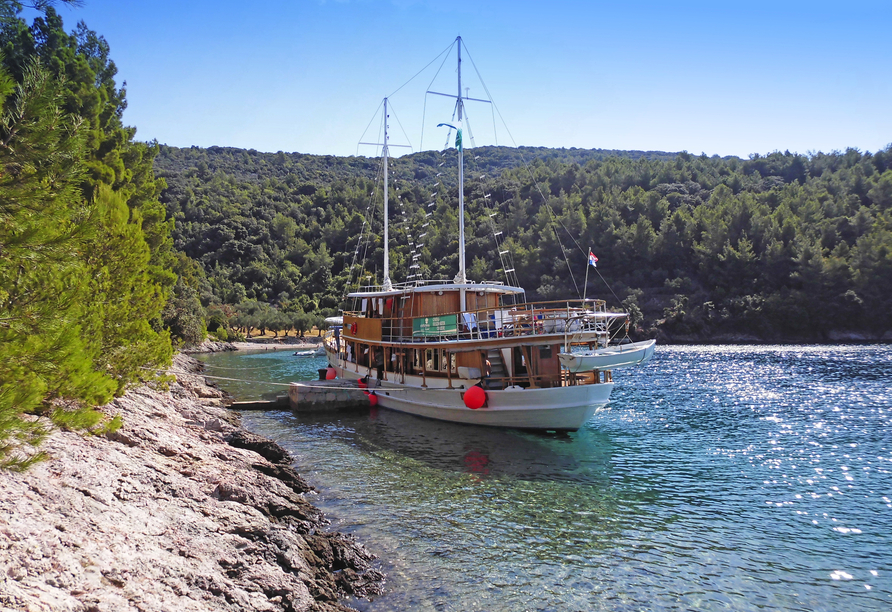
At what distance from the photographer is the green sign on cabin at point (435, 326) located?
21250 millimetres

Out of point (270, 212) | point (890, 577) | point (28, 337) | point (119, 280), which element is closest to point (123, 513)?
point (28, 337)

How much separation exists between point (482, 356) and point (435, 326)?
2450 mm

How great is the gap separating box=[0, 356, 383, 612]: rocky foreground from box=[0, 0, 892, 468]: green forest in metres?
0.72

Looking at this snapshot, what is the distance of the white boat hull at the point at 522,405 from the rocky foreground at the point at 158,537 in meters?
9.17

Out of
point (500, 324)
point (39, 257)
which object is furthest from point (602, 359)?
point (39, 257)

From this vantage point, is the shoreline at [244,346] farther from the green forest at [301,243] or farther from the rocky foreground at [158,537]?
the rocky foreground at [158,537]

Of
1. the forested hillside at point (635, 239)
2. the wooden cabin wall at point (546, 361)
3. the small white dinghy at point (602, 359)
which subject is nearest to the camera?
the small white dinghy at point (602, 359)

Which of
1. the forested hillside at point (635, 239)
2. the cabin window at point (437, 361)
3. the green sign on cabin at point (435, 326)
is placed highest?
the forested hillside at point (635, 239)

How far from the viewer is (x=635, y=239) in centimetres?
8631

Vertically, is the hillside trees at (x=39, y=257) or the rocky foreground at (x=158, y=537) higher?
the hillside trees at (x=39, y=257)

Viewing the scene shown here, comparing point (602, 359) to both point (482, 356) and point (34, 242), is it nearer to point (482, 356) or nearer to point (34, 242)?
point (482, 356)

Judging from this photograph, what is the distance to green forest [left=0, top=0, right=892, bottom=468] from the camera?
236 inches

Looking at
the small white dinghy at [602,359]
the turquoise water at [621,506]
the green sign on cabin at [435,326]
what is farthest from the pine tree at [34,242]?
the green sign on cabin at [435,326]

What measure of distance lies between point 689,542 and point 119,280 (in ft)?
45.8
